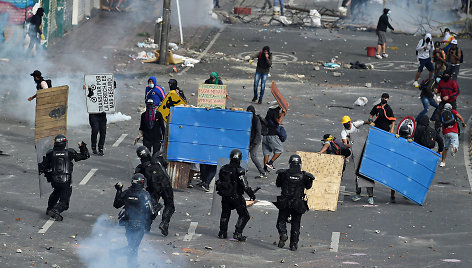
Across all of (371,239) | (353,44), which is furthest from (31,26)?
(371,239)

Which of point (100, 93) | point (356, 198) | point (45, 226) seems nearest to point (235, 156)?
point (45, 226)

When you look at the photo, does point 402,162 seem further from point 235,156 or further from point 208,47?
point 208,47

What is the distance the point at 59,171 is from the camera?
14.5 m

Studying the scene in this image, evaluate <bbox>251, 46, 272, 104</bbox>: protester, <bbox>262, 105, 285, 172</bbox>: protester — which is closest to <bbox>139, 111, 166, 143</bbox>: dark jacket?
<bbox>262, 105, 285, 172</bbox>: protester

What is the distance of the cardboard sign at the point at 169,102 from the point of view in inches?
717

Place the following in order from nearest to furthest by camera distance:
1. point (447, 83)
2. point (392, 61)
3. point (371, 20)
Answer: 1. point (447, 83)
2. point (392, 61)
3. point (371, 20)

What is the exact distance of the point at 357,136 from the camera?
17.0 metres

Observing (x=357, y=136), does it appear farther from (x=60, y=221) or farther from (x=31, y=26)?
(x=31, y=26)

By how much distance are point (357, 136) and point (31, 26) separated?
51.4ft

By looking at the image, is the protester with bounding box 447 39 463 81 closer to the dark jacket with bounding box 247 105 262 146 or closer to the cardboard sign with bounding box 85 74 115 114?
the dark jacket with bounding box 247 105 262 146

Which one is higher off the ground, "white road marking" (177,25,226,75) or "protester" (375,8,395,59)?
"protester" (375,8,395,59)

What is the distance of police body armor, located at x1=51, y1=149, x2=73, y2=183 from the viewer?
14.5 metres

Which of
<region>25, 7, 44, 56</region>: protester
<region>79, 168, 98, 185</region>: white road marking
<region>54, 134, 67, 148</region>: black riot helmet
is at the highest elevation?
<region>25, 7, 44, 56</region>: protester

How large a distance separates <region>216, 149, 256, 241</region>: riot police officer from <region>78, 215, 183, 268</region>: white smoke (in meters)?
1.21
